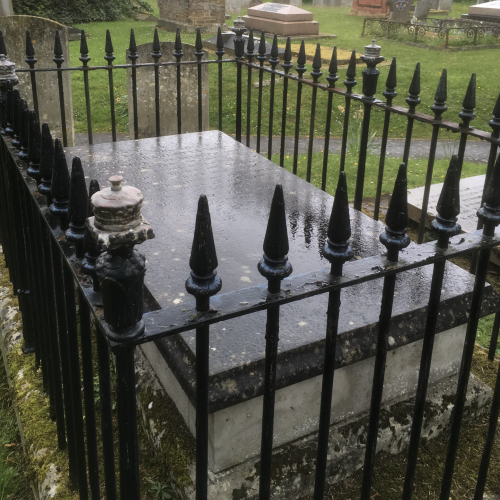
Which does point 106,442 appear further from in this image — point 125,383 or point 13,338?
point 13,338

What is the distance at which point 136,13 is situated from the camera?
2302 centimetres

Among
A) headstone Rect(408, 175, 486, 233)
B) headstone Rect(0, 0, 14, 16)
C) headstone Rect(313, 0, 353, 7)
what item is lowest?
headstone Rect(408, 175, 486, 233)

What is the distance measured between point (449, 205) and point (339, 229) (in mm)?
310

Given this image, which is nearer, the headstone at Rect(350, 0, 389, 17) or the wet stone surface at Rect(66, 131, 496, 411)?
the wet stone surface at Rect(66, 131, 496, 411)

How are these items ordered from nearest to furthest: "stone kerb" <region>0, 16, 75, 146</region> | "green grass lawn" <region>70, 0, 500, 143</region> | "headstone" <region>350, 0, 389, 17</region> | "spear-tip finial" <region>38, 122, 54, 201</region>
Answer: "spear-tip finial" <region>38, 122, 54, 201</region> < "stone kerb" <region>0, 16, 75, 146</region> < "green grass lawn" <region>70, 0, 500, 143</region> < "headstone" <region>350, 0, 389, 17</region>

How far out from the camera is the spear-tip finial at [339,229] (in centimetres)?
122

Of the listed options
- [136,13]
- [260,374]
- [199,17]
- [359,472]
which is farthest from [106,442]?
[136,13]

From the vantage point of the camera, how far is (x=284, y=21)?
1688 centimetres

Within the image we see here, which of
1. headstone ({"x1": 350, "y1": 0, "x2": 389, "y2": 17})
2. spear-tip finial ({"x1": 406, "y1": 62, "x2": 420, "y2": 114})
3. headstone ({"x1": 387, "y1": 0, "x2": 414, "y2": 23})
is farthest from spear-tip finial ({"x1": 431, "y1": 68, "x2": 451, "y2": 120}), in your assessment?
headstone ({"x1": 350, "y1": 0, "x2": 389, "y2": 17})

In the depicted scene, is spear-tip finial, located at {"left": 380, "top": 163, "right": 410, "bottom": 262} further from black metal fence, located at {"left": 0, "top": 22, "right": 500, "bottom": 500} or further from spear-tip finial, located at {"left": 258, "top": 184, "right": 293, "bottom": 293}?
spear-tip finial, located at {"left": 258, "top": 184, "right": 293, "bottom": 293}

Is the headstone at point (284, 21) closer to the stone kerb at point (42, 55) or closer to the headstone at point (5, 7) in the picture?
the headstone at point (5, 7)

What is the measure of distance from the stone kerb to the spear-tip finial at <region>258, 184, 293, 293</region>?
568 cm

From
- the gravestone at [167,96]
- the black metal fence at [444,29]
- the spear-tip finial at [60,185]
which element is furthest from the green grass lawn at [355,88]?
the spear-tip finial at [60,185]

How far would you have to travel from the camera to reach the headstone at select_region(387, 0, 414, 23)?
19.6 metres
